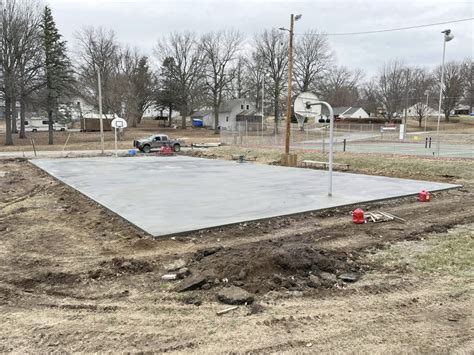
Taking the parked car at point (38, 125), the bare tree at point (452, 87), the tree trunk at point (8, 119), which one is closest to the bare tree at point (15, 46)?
the tree trunk at point (8, 119)

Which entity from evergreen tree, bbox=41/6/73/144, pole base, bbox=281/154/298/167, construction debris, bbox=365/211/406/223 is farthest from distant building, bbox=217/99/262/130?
construction debris, bbox=365/211/406/223

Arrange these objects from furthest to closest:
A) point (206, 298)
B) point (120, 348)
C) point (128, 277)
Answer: point (128, 277) → point (206, 298) → point (120, 348)

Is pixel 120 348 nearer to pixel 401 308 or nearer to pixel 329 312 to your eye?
pixel 329 312

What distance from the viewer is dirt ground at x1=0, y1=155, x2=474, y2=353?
3424 mm

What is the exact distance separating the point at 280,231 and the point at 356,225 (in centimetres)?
160

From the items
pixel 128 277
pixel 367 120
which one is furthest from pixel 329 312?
pixel 367 120

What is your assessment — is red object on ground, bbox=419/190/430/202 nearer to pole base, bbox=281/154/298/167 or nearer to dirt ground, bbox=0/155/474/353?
dirt ground, bbox=0/155/474/353

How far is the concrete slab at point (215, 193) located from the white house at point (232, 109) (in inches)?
2287

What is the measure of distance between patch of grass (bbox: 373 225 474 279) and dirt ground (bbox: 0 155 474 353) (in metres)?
0.02

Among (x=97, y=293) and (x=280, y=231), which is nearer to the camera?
(x=97, y=293)

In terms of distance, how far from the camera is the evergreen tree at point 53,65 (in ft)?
135

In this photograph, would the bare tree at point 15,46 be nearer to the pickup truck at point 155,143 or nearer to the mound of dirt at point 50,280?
the pickup truck at point 155,143

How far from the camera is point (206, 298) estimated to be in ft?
14.1

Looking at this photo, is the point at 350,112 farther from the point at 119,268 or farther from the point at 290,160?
the point at 119,268
